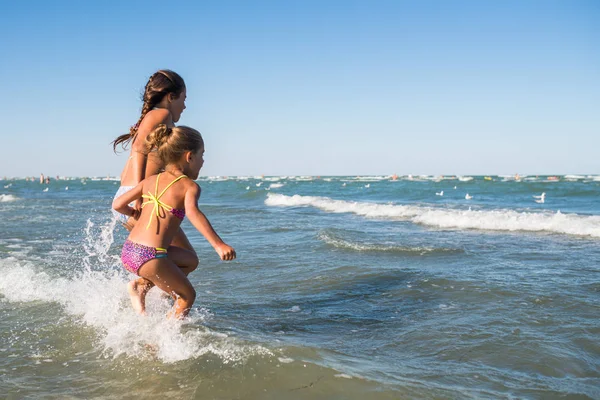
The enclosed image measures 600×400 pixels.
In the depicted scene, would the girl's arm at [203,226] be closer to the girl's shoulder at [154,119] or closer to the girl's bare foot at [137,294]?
the girl's shoulder at [154,119]

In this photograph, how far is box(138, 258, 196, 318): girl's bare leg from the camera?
3.35m

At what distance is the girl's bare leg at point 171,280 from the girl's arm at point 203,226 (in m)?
0.44

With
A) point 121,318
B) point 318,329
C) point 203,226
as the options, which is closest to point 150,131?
point 203,226

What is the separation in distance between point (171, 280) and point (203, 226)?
0.59m

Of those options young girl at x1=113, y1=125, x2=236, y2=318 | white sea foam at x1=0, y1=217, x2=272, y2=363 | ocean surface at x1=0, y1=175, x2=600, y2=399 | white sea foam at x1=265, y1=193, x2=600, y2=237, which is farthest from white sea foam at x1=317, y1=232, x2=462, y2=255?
young girl at x1=113, y1=125, x2=236, y2=318

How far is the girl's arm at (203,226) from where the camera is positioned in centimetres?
306

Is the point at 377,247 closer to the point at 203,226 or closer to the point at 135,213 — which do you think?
the point at 135,213

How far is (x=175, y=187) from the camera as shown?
10.7ft

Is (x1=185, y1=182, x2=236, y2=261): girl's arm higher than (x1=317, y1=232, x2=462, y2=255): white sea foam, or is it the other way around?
(x1=185, y1=182, x2=236, y2=261): girl's arm

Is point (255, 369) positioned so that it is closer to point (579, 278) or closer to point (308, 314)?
point (308, 314)

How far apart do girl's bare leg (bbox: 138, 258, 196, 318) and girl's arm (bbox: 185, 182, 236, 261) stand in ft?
1.44

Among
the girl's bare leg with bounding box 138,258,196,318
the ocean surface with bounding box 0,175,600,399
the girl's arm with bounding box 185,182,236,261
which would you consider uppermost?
the girl's arm with bounding box 185,182,236,261

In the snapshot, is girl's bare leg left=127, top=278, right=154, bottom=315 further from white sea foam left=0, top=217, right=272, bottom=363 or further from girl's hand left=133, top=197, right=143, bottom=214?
girl's hand left=133, top=197, right=143, bottom=214

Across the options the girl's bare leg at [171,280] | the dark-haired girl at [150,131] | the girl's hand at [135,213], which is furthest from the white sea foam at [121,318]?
the girl's hand at [135,213]
